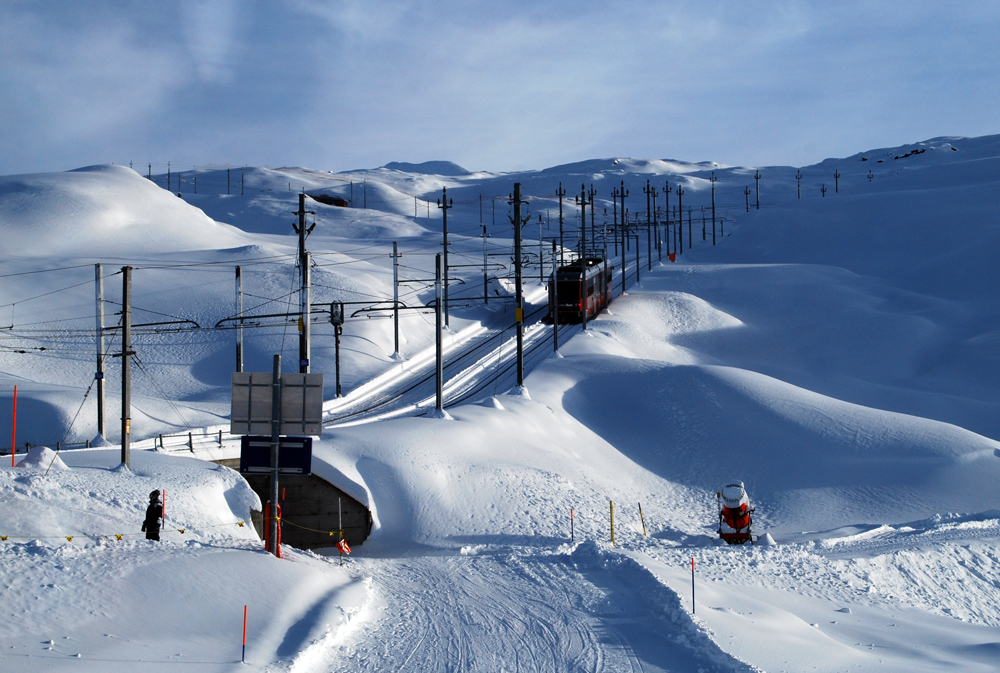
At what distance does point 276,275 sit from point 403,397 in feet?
64.8

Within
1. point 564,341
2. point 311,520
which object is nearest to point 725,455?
point 311,520

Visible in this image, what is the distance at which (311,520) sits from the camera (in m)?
21.8

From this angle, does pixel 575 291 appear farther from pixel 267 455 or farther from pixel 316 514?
Answer: pixel 267 455

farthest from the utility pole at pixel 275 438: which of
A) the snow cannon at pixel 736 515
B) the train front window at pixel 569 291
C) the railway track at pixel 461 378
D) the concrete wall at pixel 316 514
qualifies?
the train front window at pixel 569 291

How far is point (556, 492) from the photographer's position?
81.6ft

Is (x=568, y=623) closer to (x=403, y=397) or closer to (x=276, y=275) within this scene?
(x=403, y=397)

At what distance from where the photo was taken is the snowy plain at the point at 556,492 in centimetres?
1206

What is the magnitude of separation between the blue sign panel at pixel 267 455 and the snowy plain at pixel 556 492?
5.15 ft

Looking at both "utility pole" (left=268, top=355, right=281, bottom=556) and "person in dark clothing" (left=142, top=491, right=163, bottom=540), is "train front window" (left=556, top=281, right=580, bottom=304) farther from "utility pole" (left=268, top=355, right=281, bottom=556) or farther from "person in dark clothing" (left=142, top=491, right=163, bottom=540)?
"person in dark clothing" (left=142, top=491, right=163, bottom=540)

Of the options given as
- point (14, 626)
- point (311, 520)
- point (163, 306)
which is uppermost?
point (163, 306)

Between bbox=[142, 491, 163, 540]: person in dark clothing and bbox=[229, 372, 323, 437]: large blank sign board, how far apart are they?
6.25 feet

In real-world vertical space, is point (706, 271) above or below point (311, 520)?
above

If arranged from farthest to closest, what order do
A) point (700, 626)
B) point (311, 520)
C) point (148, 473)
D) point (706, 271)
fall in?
point (706, 271), point (311, 520), point (148, 473), point (700, 626)

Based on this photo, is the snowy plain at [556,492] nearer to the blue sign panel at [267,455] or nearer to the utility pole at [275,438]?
the utility pole at [275,438]
